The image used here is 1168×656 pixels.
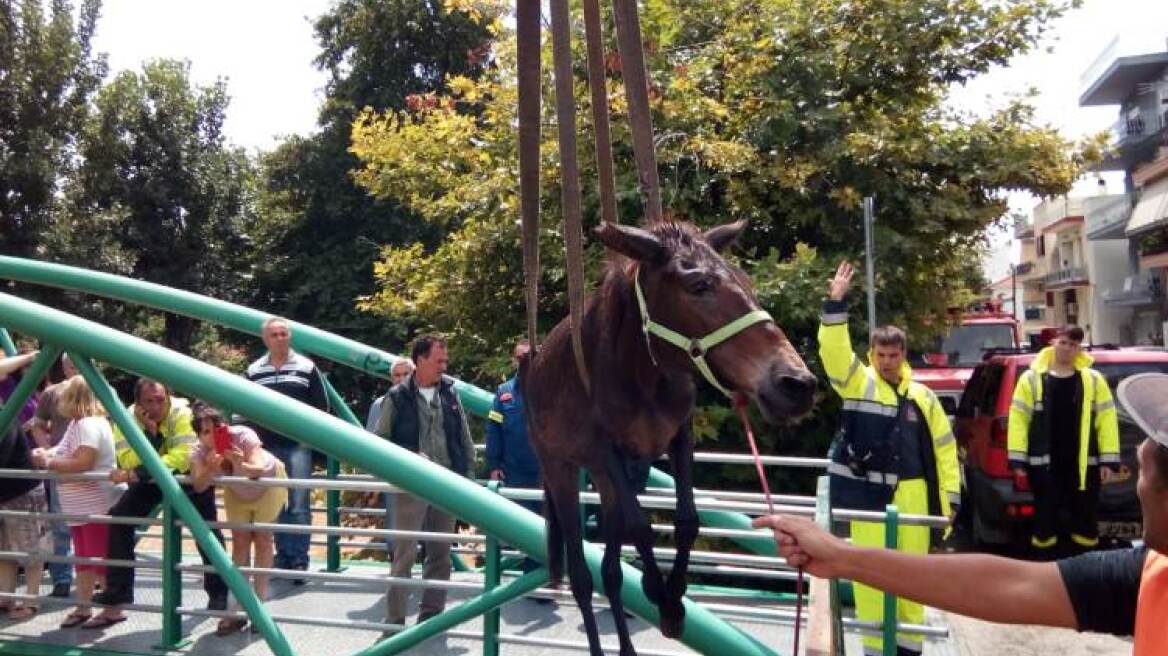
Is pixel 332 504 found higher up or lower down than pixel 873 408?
lower down

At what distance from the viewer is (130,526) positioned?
455 cm

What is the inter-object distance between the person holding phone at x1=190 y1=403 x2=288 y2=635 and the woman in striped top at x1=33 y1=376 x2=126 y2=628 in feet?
1.61

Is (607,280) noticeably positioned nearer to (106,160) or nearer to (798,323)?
(798,323)

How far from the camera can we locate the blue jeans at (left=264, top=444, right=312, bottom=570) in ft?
18.0

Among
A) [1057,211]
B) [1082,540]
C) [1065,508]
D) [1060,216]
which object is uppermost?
[1057,211]

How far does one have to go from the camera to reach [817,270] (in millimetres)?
6445

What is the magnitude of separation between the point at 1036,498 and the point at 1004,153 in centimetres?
287

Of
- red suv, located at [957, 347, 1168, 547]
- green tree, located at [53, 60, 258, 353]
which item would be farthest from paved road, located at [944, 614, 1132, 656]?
green tree, located at [53, 60, 258, 353]

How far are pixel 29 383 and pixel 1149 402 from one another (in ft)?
12.0

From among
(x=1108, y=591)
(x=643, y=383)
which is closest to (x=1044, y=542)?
(x=1108, y=591)

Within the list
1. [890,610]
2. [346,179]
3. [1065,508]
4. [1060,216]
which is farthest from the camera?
[1060,216]

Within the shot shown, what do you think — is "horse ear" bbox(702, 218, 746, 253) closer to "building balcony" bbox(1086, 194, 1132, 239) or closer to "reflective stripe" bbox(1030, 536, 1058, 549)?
"reflective stripe" bbox(1030, 536, 1058, 549)

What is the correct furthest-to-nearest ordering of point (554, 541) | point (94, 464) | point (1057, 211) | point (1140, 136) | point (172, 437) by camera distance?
point (1057, 211) → point (1140, 136) → point (172, 437) → point (94, 464) → point (554, 541)

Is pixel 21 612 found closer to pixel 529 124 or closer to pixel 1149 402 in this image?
pixel 529 124
